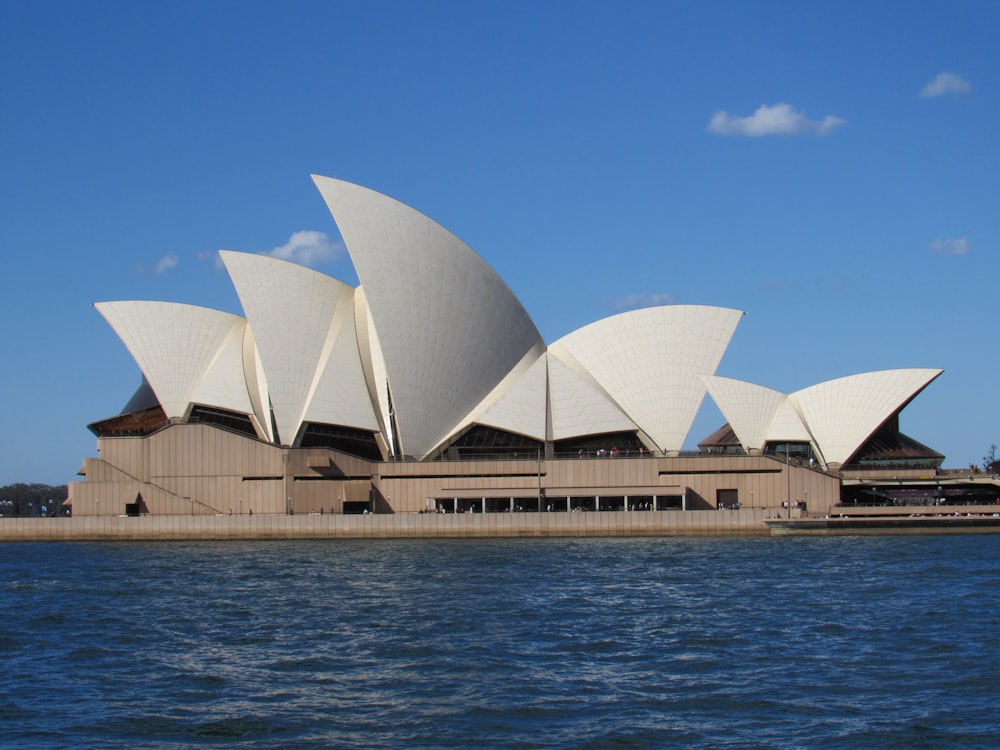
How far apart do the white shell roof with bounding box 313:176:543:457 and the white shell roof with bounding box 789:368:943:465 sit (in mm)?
13379

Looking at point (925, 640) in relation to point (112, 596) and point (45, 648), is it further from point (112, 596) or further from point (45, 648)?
point (112, 596)

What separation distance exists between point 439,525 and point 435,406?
19.1 feet

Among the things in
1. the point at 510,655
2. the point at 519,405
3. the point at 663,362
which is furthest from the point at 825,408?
the point at 510,655

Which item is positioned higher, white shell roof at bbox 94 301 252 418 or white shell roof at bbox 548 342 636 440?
white shell roof at bbox 94 301 252 418

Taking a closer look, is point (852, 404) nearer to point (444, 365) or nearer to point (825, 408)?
point (825, 408)

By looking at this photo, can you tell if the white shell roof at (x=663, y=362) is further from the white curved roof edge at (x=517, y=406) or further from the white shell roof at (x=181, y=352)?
the white shell roof at (x=181, y=352)

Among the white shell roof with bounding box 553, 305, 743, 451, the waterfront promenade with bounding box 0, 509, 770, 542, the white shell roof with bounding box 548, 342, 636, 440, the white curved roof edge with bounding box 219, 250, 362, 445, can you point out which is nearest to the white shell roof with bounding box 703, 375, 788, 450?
the white shell roof with bounding box 553, 305, 743, 451

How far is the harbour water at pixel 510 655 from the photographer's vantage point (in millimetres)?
16719

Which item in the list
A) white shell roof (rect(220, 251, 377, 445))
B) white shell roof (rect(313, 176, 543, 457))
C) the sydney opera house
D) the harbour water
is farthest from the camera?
white shell roof (rect(220, 251, 377, 445))

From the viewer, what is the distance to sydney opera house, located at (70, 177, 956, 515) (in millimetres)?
52188

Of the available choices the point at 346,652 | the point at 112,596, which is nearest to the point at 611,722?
the point at 346,652

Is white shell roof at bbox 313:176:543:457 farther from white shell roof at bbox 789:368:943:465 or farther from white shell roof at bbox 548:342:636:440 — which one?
white shell roof at bbox 789:368:943:465

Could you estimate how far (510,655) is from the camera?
21.3m

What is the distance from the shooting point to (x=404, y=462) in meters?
53.8
